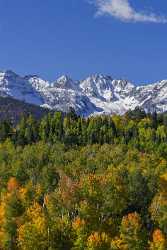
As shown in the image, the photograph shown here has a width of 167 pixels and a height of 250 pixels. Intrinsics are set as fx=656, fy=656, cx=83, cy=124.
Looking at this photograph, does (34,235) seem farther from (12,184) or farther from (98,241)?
(12,184)

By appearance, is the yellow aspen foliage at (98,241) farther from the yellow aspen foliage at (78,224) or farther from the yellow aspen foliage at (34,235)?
the yellow aspen foliage at (34,235)

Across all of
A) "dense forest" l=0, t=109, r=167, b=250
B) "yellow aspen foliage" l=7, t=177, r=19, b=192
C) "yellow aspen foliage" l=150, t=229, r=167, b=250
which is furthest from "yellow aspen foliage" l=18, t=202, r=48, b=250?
"yellow aspen foliage" l=7, t=177, r=19, b=192

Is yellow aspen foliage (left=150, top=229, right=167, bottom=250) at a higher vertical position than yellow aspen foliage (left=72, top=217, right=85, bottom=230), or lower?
lower

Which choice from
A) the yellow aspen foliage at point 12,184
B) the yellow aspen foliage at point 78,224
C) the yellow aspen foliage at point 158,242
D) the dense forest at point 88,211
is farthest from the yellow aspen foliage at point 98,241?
the yellow aspen foliage at point 12,184

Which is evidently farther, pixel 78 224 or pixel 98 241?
pixel 78 224

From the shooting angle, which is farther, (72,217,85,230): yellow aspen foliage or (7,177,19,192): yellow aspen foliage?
(7,177,19,192): yellow aspen foliage

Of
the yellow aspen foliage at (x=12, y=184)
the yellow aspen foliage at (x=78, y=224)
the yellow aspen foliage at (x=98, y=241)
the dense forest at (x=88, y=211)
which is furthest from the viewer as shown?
the yellow aspen foliage at (x=12, y=184)

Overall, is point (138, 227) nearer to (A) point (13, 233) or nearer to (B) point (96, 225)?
(B) point (96, 225)

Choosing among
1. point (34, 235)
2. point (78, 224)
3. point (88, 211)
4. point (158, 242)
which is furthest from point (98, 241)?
point (88, 211)

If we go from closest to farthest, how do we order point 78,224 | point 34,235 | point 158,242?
point 158,242 → point 34,235 → point 78,224

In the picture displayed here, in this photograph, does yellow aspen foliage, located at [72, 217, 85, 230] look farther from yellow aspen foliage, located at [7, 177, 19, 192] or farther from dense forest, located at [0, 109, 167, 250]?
yellow aspen foliage, located at [7, 177, 19, 192]

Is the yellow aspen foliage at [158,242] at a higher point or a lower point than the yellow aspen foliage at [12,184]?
lower

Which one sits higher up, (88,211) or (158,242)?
(88,211)

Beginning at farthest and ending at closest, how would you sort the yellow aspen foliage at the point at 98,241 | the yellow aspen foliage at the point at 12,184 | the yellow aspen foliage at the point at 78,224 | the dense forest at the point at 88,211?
the yellow aspen foliage at the point at 12,184, the yellow aspen foliage at the point at 78,224, the dense forest at the point at 88,211, the yellow aspen foliage at the point at 98,241
